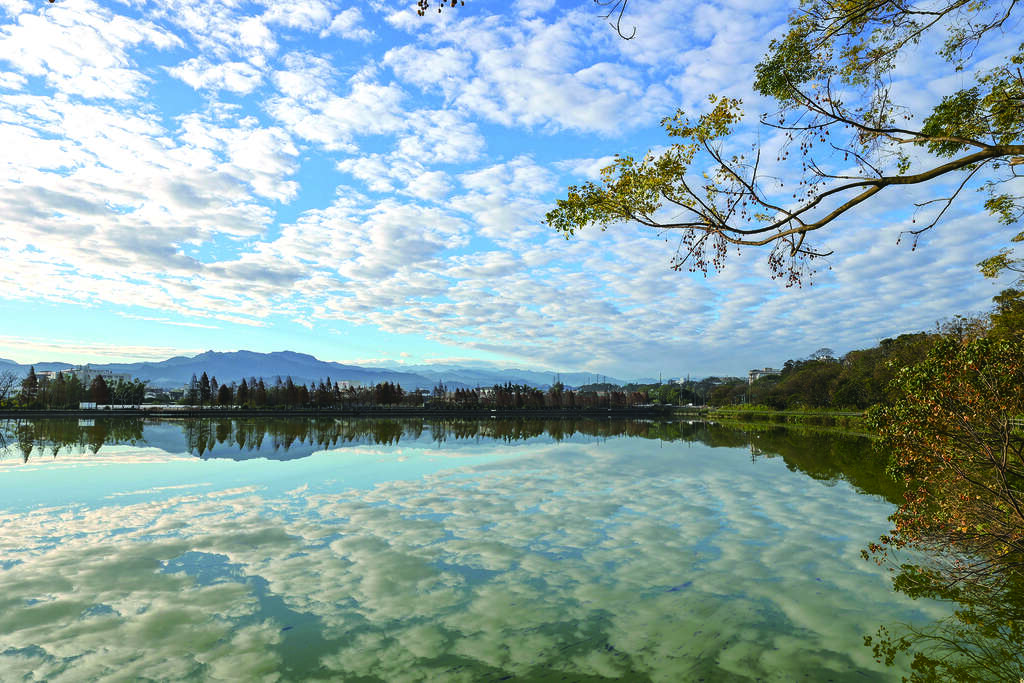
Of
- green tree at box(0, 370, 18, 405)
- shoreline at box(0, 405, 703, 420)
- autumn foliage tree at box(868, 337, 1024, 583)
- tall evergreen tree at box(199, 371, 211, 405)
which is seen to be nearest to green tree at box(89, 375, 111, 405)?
green tree at box(0, 370, 18, 405)

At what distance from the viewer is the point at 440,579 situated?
910 centimetres

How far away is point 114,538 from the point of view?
11.2 metres

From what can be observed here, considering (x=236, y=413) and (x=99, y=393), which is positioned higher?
(x=99, y=393)

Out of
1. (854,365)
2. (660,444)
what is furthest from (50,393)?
(854,365)

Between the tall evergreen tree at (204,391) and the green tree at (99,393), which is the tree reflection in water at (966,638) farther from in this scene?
the green tree at (99,393)

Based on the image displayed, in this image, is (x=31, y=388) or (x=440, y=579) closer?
(x=440, y=579)

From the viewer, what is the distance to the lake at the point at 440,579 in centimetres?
642

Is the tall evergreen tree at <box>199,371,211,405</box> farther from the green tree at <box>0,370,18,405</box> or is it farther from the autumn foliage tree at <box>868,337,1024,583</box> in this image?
the autumn foliage tree at <box>868,337,1024,583</box>

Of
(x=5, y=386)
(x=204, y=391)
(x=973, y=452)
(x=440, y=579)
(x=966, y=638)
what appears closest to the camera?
(x=966, y=638)

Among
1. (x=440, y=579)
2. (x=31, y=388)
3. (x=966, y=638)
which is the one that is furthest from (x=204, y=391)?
(x=966, y=638)

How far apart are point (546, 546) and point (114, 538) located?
8.69 m

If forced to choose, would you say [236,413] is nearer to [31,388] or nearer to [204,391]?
[204,391]

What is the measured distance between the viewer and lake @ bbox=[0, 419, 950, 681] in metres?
6.42

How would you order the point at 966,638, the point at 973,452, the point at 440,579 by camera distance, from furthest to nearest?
1. the point at 440,579
2. the point at 973,452
3. the point at 966,638
